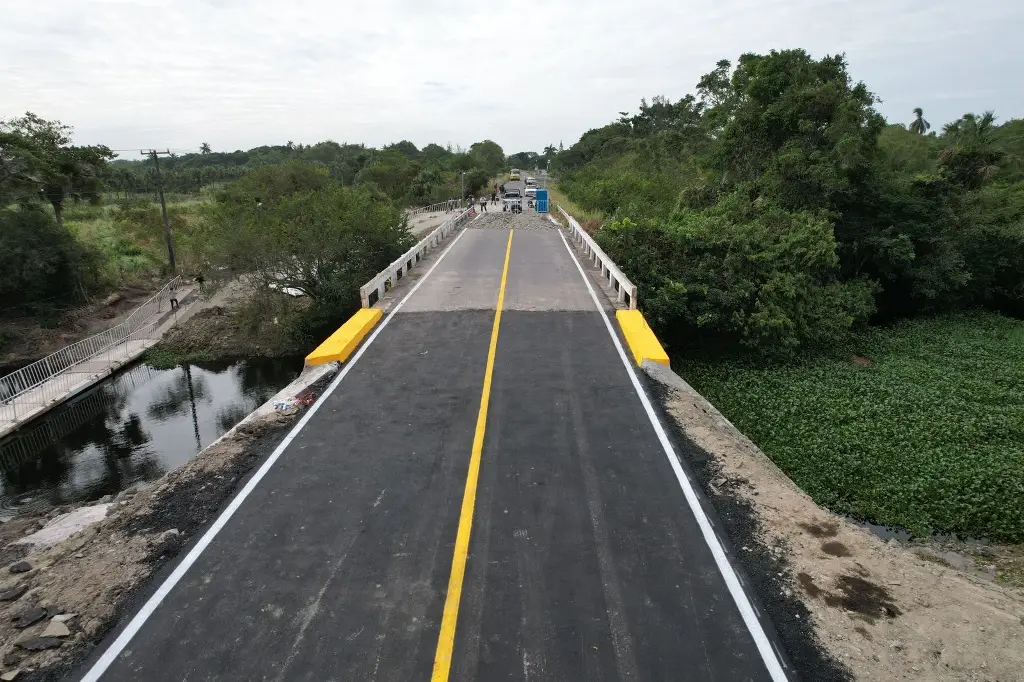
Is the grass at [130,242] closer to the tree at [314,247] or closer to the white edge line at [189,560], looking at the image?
the tree at [314,247]

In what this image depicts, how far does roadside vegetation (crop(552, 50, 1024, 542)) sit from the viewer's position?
521 inches

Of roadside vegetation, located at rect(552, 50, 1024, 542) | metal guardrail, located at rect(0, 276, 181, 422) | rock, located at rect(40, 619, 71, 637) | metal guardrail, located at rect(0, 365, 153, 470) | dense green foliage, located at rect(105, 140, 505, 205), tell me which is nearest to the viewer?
rock, located at rect(40, 619, 71, 637)

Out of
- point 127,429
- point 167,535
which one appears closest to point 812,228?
point 167,535

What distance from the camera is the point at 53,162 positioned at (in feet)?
113

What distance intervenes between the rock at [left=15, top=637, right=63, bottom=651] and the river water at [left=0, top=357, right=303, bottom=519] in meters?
10.5

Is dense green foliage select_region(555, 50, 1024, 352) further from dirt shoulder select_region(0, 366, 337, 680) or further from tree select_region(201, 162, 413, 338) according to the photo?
dirt shoulder select_region(0, 366, 337, 680)

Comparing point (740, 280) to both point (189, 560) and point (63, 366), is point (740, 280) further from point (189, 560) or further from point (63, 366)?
point (63, 366)

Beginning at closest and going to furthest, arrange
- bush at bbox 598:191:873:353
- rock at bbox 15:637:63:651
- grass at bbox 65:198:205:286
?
rock at bbox 15:637:63:651 → bush at bbox 598:191:873:353 → grass at bbox 65:198:205:286

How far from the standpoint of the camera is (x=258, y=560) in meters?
6.32

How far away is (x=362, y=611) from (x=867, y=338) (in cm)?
2363

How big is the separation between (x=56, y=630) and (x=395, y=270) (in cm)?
1521

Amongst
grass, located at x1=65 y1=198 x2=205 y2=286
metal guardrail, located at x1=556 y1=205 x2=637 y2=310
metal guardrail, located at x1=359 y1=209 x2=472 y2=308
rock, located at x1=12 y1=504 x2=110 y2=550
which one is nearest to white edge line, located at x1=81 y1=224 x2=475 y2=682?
rock, located at x1=12 y1=504 x2=110 y2=550

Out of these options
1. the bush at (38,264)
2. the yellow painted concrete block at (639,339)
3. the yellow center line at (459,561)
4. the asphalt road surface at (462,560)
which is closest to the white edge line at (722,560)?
the asphalt road surface at (462,560)

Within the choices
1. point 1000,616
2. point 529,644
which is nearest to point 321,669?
point 529,644
